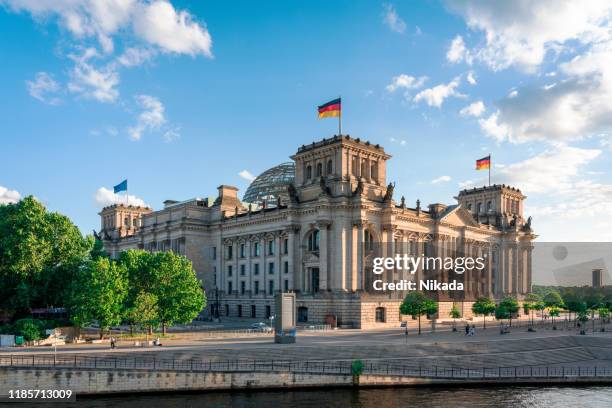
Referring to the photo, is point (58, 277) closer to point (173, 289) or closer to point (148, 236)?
point (173, 289)


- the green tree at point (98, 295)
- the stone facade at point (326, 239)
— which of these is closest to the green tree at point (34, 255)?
the green tree at point (98, 295)

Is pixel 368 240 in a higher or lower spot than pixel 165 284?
higher

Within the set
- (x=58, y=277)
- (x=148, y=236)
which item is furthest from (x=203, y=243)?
(x=58, y=277)

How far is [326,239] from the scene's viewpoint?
9462cm

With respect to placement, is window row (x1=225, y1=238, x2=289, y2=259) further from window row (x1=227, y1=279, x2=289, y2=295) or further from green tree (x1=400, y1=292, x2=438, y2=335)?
green tree (x1=400, y1=292, x2=438, y2=335)

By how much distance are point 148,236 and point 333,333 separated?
6444 cm

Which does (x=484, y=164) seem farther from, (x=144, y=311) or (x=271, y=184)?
(x=144, y=311)

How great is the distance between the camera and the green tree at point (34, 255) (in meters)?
70.2

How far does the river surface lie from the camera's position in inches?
1852

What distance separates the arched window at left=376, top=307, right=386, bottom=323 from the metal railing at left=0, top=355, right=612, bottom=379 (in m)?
35.0

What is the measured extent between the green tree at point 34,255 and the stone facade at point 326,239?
125ft

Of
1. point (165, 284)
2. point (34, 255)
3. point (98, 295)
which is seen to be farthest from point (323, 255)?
point (34, 255)

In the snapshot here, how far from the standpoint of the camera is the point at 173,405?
4628cm

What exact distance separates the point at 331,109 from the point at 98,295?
4873cm
